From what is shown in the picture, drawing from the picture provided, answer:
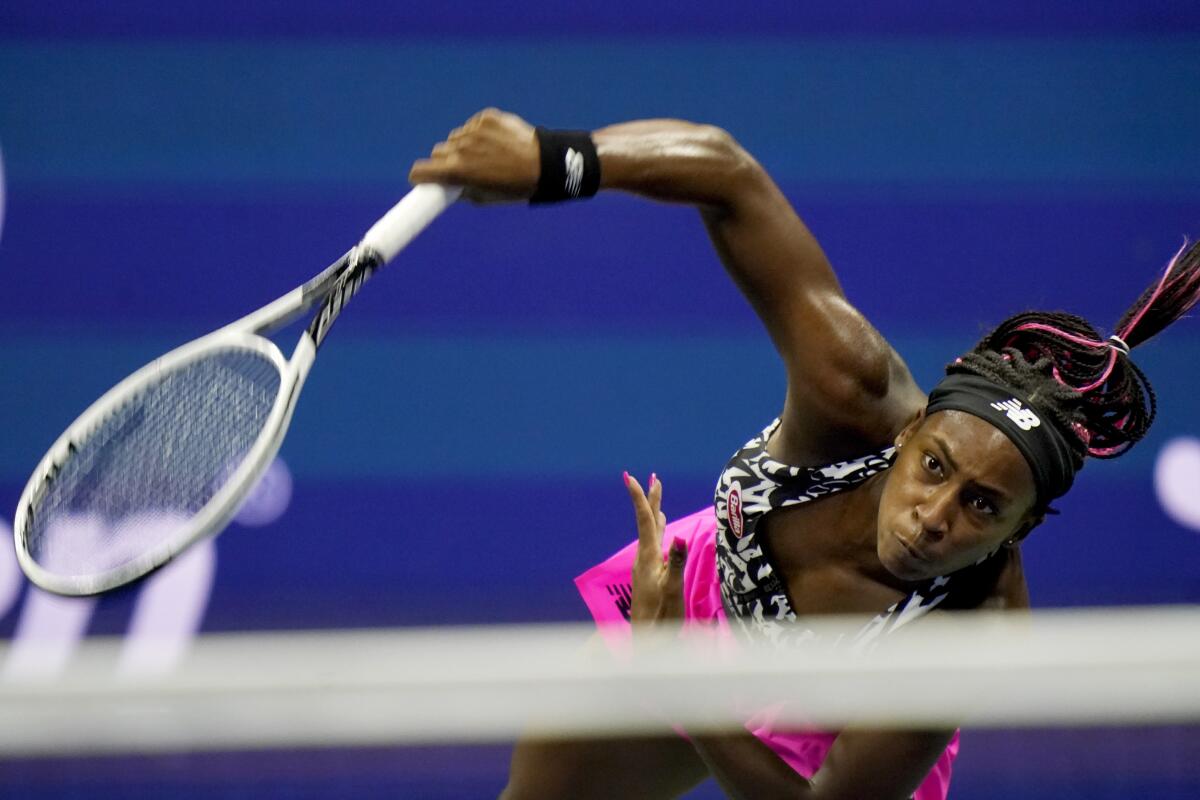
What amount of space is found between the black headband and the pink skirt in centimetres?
49

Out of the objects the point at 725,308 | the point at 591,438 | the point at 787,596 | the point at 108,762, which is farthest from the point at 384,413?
the point at 787,596

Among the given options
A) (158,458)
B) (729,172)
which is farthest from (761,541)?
(158,458)

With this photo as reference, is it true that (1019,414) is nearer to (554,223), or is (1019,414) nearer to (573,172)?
(573,172)

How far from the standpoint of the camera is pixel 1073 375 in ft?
6.23

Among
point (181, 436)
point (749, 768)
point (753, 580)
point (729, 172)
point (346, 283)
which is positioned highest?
point (729, 172)

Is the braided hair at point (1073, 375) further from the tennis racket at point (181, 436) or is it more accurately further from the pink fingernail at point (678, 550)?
the tennis racket at point (181, 436)

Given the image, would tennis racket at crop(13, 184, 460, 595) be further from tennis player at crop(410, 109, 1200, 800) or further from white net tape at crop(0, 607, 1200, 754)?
white net tape at crop(0, 607, 1200, 754)

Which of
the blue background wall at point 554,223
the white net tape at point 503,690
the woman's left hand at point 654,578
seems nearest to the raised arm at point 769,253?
the woman's left hand at point 654,578

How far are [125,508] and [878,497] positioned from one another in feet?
2.89

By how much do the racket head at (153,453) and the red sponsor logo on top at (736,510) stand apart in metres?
0.59

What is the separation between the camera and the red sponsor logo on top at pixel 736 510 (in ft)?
6.70

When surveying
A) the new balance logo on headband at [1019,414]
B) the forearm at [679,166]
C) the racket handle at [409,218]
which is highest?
the forearm at [679,166]

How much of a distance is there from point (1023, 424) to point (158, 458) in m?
0.99

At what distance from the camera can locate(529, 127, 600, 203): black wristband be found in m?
1.77
